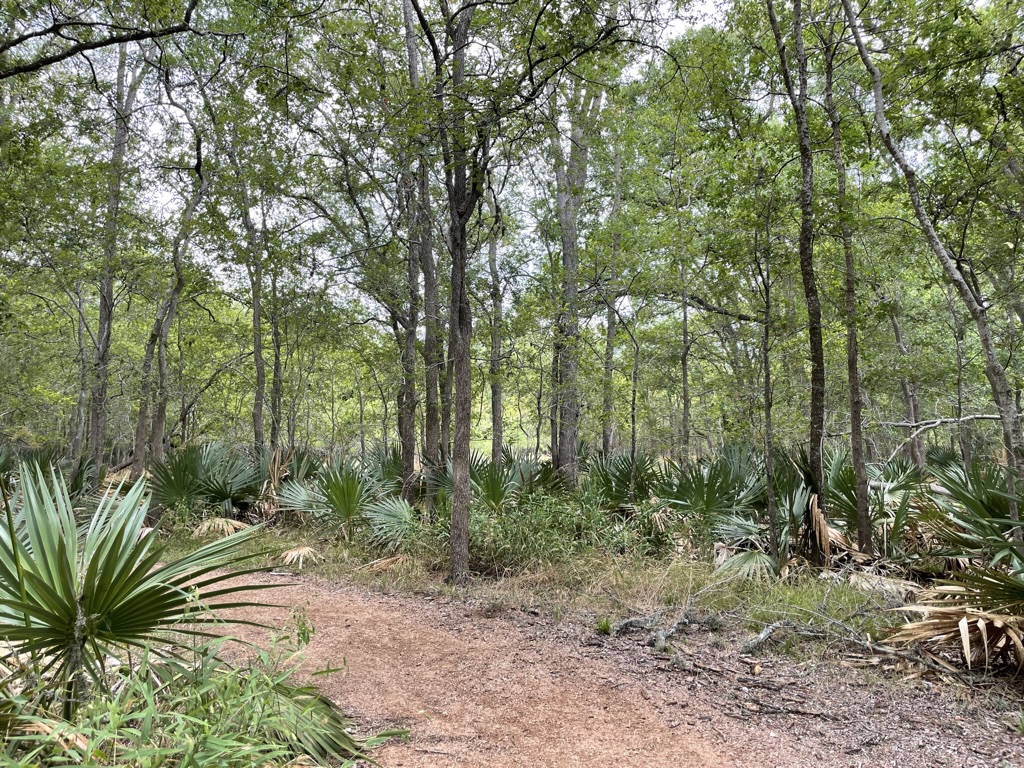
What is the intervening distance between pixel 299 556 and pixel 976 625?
6923 millimetres

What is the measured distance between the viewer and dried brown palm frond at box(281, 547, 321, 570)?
735 centimetres

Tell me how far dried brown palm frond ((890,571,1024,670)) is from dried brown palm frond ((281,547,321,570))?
6378 mm

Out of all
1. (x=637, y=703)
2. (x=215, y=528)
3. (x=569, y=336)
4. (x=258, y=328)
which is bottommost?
(x=637, y=703)

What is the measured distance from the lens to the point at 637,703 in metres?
3.51

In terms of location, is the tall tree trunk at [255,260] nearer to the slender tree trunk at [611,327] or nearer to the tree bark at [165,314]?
the tree bark at [165,314]

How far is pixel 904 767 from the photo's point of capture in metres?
2.71

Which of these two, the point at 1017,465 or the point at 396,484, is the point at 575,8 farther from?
the point at 396,484

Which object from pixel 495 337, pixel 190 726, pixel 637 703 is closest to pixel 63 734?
pixel 190 726

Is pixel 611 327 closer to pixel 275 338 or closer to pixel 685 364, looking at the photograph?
pixel 685 364

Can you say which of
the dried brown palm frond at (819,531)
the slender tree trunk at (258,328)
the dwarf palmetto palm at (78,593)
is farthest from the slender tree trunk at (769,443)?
the slender tree trunk at (258,328)

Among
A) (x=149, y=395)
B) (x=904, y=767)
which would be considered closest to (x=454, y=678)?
(x=904, y=767)

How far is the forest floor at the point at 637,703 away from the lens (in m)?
2.89

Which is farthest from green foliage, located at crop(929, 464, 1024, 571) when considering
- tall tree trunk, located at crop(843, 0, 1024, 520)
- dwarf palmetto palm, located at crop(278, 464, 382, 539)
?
dwarf palmetto palm, located at crop(278, 464, 382, 539)

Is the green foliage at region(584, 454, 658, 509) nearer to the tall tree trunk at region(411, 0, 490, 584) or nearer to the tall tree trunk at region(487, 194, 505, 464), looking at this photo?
the tall tree trunk at region(487, 194, 505, 464)
